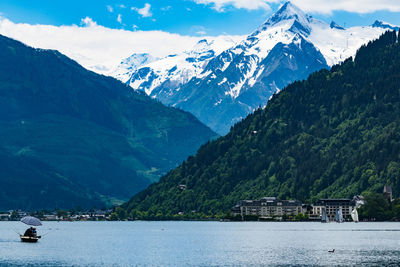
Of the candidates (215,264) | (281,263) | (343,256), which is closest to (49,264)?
(215,264)

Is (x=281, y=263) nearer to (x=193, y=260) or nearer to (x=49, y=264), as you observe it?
(x=193, y=260)

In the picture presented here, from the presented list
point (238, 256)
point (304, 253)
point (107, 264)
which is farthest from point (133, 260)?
point (304, 253)

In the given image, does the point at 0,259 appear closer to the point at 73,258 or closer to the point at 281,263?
the point at 73,258

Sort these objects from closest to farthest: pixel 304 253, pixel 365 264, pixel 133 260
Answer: pixel 365 264
pixel 133 260
pixel 304 253

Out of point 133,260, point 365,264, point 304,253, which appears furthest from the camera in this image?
point 304,253

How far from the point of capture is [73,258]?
601ft

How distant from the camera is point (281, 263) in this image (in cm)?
16538

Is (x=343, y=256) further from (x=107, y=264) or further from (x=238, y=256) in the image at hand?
(x=107, y=264)

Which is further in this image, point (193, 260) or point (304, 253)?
point (304, 253)

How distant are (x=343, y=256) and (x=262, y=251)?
2458 centimetres

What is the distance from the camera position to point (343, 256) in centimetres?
17725

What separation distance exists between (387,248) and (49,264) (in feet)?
259

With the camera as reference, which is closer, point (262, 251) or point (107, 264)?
point (107, 264)

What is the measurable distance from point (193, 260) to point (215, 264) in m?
10.2
